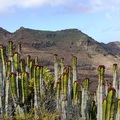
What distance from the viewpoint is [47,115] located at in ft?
65.4

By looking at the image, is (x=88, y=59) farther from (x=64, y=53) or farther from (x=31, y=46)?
(x=31, y=46)

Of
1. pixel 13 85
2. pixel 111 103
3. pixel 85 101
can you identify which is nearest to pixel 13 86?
pixel 13 85

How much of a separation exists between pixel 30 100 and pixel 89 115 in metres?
4.69

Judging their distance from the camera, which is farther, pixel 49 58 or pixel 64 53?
pixel 64 53

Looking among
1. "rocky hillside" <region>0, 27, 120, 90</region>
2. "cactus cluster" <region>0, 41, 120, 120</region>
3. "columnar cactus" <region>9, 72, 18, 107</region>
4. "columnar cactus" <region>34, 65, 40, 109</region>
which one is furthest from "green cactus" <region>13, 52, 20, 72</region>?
"rocky hillside" <region>0, 27, 120, 90</region>

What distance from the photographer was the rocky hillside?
122 meters

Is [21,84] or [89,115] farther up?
[21,84]

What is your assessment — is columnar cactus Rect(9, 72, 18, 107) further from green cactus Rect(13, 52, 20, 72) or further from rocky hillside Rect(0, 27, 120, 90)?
rocky hillside Rect(0, 27, 120, 90)

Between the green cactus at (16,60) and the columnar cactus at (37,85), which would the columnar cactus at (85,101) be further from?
the green cactus at (16,60)

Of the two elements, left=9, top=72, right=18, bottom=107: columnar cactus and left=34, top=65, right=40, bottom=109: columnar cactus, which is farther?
left=34, top=65, right=40, bottom=109: columnar cactus

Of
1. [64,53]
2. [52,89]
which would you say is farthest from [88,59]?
[52,89]

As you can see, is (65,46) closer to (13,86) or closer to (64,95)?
(64,95)

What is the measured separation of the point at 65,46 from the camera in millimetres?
135000

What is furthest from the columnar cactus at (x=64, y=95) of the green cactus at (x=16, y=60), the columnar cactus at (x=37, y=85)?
the green cactus at (x=16, y=60)
